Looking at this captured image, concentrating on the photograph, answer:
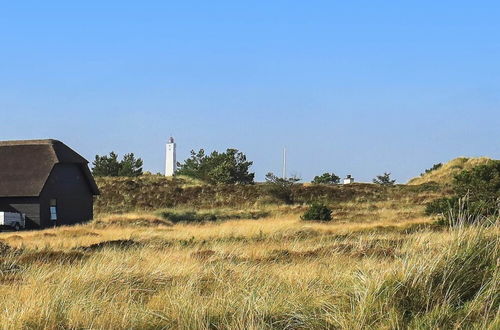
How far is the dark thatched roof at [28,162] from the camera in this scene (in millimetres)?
44406

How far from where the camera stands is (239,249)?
14.6m

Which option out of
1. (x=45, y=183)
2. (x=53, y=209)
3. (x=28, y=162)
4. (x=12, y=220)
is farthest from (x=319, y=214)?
(x=28, y=162)

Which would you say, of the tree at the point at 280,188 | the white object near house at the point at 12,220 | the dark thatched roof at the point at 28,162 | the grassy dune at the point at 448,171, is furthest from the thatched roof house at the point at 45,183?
the grassy dune at the point at 448,171

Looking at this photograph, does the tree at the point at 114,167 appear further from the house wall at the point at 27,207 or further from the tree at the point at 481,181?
the tree at the point at 481,181

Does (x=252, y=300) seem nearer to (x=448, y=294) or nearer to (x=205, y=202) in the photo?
(x=448, y=294)

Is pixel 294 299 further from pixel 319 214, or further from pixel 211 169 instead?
pixel 211 169

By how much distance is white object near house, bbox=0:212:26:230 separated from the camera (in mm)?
40950

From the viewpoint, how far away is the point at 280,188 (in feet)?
188

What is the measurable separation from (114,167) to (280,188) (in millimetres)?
27479

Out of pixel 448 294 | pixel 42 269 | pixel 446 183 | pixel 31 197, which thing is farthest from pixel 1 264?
pixel 446 183

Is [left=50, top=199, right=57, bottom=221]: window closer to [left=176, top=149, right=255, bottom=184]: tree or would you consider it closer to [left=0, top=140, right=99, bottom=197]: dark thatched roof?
[left=0, top=140, right=99, bottom=197]: dark thatched roof

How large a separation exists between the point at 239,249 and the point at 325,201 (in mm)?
40484

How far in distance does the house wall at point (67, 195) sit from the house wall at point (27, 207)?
394 millimetres

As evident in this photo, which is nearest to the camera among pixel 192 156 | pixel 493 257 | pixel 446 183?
pixel 493 257
